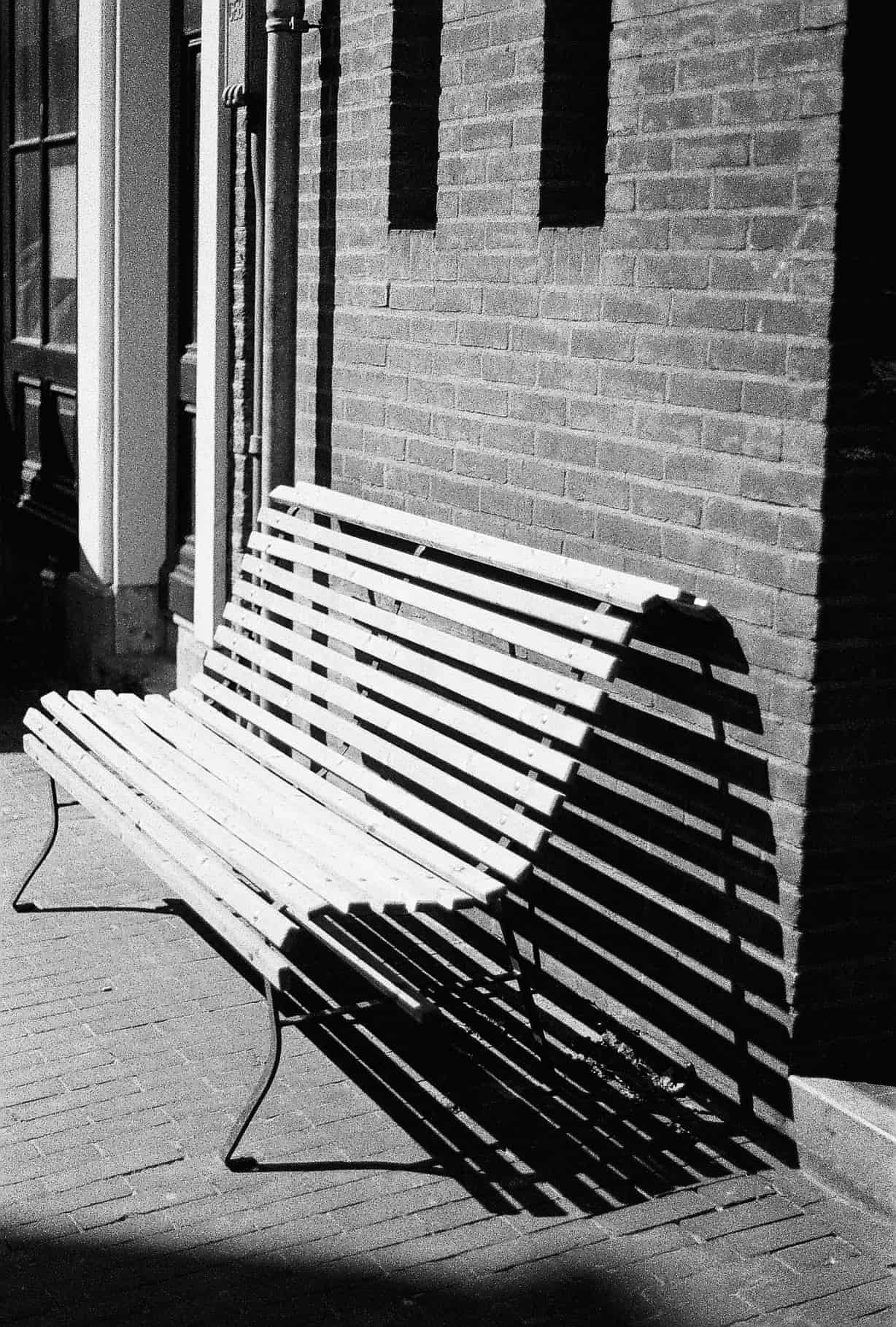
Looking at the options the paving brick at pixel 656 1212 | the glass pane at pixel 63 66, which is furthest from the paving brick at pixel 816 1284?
the glass pane at pixel 63 66

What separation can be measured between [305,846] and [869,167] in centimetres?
190

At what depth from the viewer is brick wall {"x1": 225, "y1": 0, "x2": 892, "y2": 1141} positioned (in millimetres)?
3502

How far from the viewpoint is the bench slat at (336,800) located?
143 inches

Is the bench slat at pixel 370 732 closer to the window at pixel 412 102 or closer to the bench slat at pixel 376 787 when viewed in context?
the bench slat at pixel 376 787

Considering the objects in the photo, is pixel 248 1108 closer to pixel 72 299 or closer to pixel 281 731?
pixel 281 731

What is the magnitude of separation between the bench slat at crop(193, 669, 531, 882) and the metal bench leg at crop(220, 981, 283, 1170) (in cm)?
53

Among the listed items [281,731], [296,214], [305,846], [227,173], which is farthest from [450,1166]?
[227,173]

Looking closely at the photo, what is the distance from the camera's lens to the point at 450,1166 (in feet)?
11.9

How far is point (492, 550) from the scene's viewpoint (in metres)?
4.30

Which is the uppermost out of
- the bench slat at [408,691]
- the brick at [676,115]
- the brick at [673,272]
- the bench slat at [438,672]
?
the brick at [676,115]

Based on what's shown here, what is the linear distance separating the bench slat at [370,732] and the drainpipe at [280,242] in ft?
2.45

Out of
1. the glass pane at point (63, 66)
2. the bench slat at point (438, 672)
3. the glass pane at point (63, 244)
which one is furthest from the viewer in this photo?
the glass pane at point (63, 244)

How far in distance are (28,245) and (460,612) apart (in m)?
5.52

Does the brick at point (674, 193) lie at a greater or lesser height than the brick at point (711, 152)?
lesser
